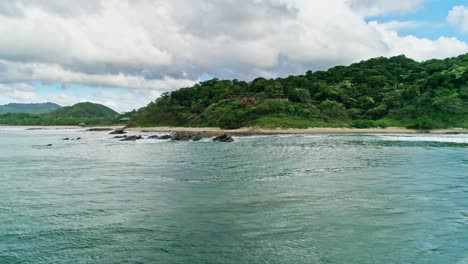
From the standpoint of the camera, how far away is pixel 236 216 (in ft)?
57.2

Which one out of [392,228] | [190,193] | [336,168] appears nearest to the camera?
[392,228]

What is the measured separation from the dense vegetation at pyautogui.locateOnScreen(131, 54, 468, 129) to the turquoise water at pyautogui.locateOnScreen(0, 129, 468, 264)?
7984cm

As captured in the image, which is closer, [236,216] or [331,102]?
[236,216]

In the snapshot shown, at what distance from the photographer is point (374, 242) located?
45.6ft

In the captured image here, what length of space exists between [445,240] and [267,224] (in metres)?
6.40

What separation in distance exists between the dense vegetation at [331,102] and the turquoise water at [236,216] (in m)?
79.8

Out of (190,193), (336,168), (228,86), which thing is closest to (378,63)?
(228,86)

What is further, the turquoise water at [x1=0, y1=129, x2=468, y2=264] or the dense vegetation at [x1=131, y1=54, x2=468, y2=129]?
the dense vegetation at [x1=131, y1=54, x2=468, y2=129]

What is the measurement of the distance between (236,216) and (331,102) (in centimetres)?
10935

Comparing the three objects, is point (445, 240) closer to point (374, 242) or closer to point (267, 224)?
point (374, 242)

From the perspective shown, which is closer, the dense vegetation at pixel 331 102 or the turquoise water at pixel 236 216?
the turquoise water at pixel 236 216

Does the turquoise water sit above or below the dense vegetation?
below

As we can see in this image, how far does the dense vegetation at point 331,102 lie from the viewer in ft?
353

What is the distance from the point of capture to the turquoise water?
507 inches
